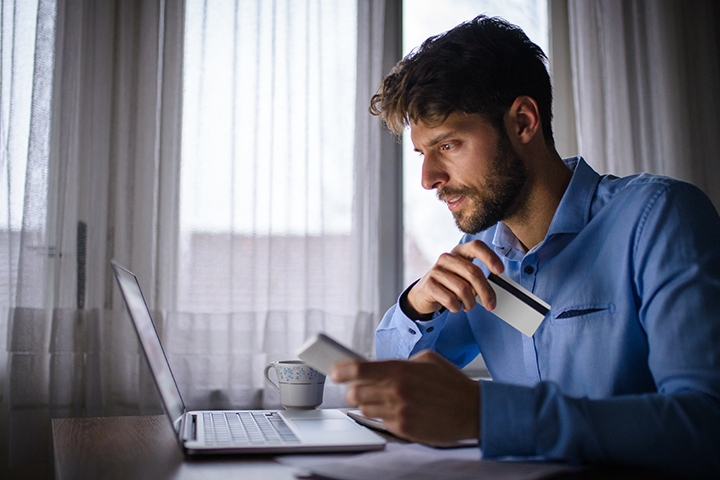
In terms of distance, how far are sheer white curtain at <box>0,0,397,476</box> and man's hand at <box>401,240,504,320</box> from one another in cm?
86

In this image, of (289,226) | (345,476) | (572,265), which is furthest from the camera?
(289,226)

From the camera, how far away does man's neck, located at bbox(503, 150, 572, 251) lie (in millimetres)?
1179

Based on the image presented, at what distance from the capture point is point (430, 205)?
6.88 ft

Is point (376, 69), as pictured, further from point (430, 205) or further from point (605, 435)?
point (605, 435)

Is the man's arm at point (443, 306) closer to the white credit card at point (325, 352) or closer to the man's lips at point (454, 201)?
the man's lips at point (454, 201)

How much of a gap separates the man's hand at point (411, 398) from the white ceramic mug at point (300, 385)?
0.45 m

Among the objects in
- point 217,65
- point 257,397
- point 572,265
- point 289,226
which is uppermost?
point 217,65

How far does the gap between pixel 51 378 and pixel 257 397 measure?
56 cm

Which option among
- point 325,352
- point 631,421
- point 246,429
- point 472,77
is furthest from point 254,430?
point 472,77

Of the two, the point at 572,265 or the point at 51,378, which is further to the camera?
the point at 51,378

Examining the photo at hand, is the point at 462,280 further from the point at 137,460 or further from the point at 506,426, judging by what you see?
the point at 137,460

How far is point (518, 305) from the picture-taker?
35.8 inches

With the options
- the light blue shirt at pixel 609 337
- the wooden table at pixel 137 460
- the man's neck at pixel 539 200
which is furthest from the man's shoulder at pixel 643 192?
the wooden table at pixel 137 460

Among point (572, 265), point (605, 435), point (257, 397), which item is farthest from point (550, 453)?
point (257, 397)
